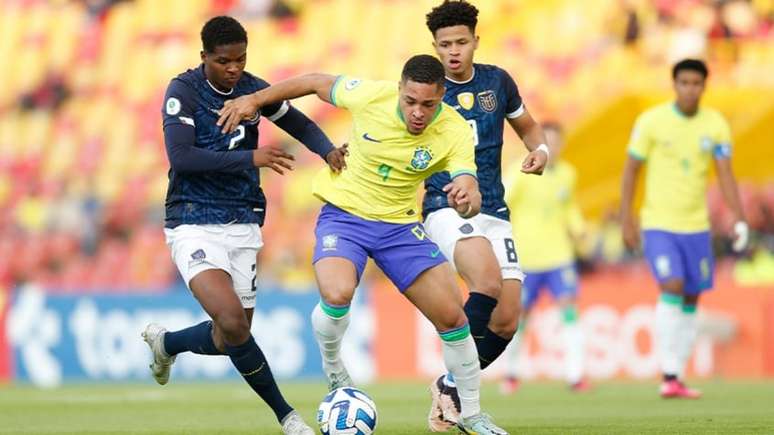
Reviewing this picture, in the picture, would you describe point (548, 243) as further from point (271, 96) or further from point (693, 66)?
point (271, 96)

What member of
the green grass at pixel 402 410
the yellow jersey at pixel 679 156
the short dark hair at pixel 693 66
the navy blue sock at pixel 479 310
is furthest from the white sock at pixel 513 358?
the navy blue sock at pixel 479 310

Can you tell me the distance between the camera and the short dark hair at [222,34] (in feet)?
23.7

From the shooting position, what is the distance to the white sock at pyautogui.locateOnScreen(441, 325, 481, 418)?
23.0 ft

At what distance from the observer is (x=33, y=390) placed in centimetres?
1466

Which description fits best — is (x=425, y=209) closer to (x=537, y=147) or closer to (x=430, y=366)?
(x=537, y=147)

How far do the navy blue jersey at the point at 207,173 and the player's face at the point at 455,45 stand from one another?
1175mm

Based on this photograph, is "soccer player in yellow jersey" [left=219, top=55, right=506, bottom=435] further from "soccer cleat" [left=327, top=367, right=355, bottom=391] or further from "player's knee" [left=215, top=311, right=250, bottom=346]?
"player's knee" [left=215, top=311, right=250, bottom=346]

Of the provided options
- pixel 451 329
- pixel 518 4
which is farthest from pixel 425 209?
pixel 518 4

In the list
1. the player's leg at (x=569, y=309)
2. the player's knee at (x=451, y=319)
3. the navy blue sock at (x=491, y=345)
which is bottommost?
the player's leg at (x=569, y=309)

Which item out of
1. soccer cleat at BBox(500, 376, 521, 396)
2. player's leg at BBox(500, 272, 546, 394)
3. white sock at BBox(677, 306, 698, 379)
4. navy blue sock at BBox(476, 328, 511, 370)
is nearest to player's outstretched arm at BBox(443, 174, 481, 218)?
navy blue sock at BBox(476, 328, 511, 370)

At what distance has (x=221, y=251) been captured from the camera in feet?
24.6

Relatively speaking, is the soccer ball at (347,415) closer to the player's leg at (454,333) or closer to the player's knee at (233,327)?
the player's leg at (454,333)

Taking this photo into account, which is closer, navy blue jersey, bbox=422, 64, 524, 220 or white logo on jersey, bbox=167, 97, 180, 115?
white logo on jersey, bbox=167, 97, 180, 115

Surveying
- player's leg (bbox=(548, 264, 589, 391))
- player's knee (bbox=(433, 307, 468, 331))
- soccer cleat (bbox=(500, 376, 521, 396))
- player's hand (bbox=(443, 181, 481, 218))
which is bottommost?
soccer cleat (bbox=(500, 376, 521, 396))
